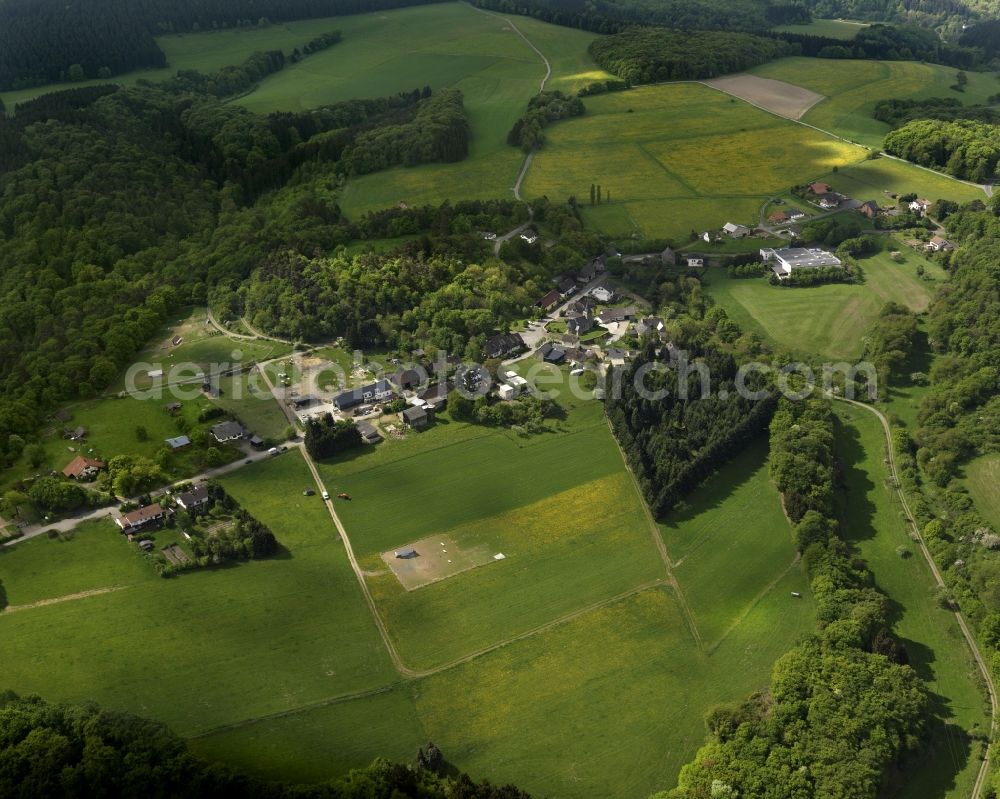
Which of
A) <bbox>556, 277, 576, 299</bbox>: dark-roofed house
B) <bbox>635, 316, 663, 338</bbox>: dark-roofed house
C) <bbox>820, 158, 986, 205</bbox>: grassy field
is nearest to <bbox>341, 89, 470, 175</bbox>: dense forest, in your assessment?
<bbox>556, 277, 576, 299</bbox>: dark-roofed house

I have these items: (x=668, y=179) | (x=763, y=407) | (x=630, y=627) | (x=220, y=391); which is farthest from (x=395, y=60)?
(x=630, y=627)

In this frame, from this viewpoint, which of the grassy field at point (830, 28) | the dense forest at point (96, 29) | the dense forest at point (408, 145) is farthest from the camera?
the grassy field at point (830, 28)

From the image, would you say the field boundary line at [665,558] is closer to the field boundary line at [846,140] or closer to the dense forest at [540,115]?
the dense forest at [540,115]

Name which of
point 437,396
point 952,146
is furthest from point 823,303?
point 952,146

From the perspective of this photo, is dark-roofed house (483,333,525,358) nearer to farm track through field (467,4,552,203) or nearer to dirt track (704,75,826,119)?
farm track through field (467,4,552,203)

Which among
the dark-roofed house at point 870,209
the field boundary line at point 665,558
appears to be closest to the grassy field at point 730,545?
the field boundary line at point 665,558

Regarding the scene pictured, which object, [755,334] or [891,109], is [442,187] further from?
[891,109]
